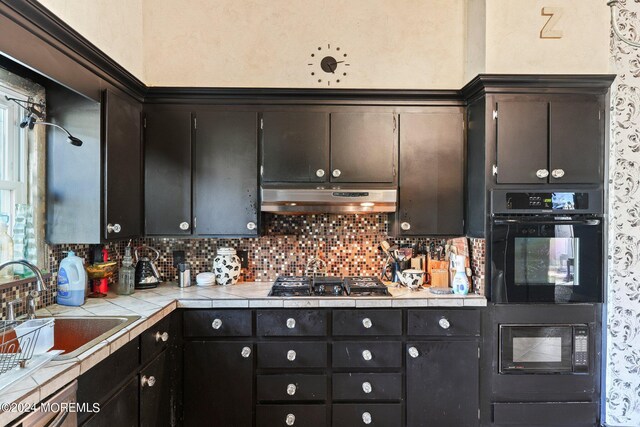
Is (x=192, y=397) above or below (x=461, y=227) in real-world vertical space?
below

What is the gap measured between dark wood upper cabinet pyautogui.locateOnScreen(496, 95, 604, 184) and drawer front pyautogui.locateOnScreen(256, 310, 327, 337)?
139 cm

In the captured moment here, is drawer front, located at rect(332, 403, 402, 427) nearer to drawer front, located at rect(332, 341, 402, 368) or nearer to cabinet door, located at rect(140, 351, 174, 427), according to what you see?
drawer front, located at rect(332, 341, 402, 368)

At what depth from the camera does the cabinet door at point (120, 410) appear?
4.39 feet

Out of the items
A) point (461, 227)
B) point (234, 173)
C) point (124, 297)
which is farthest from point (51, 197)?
point (461, 227)

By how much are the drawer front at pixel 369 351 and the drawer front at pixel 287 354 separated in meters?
0.10

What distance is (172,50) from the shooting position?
8.02 feet

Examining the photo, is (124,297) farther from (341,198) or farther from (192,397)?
(341,198)

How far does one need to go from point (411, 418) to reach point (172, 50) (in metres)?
2.86

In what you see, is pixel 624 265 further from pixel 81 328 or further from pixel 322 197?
pixel 81 328

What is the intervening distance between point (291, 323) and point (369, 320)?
1.52ft

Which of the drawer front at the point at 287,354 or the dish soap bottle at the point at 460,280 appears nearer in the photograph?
the drawer front at the point at 287,354

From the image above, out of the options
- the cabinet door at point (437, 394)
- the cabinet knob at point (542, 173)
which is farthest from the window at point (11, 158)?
the cabinet knob at point (542, 173)

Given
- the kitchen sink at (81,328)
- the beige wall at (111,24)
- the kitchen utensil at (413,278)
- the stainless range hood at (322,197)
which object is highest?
the beige wall at (111,24)

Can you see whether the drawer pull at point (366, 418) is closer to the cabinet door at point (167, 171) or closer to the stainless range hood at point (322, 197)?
the stainless range hood at point (322, 197)
